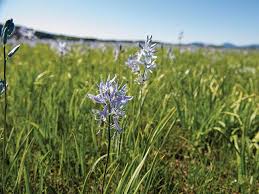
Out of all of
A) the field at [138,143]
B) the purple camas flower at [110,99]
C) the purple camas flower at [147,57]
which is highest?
the purple camas flower at [147,57]

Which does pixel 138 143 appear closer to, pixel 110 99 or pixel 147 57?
pixel 147 57

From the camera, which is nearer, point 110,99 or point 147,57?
point 110,99

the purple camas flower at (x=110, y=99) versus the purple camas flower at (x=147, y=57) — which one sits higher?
the purple camas flower at (x=147, y=57)

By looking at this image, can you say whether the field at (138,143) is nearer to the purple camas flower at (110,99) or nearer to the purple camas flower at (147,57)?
the purple camas flower at (147,57)

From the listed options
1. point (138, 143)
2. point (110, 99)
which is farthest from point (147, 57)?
point (110, 99)

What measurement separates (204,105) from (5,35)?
84.6 inches

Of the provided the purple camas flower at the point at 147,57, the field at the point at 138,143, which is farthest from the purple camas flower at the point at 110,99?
the purple camas flower at the point at 147,57

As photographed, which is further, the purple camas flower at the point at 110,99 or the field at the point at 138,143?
the field at the point at 138,143

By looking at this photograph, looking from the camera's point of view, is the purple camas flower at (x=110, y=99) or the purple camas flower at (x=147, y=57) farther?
the purple camas flower at (x=147, y=57)

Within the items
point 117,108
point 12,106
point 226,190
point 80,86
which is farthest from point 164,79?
point 117,108

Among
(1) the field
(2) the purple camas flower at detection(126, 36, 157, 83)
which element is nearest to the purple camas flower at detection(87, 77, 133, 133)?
(1) the field

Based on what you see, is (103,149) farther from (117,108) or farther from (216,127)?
(117,108)

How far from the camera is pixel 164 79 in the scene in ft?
13.4

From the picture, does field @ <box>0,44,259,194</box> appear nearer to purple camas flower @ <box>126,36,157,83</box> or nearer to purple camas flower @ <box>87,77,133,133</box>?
purple camas flower @ <box>126,36,157,83</box>
